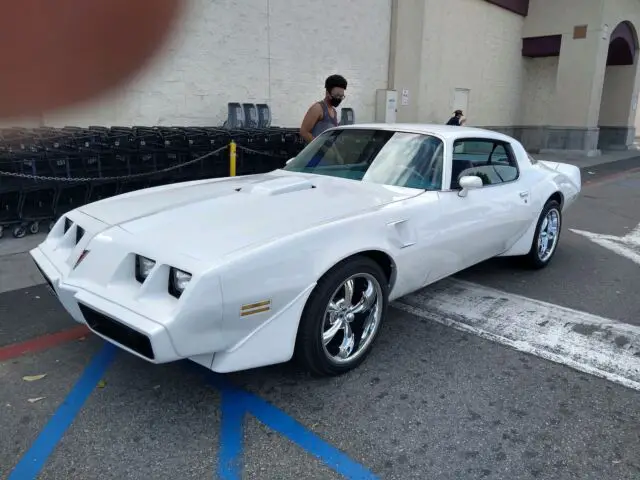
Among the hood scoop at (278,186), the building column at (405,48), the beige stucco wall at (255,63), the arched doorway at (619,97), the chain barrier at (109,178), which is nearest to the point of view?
the hood scoop at (278,186)

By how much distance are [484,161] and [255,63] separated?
749 centimetres

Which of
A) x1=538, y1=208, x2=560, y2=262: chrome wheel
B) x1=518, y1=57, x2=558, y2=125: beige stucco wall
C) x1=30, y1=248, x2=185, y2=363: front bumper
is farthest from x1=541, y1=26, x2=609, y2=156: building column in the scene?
x1=30, y1=248, x2=185, y2=363: front bumper

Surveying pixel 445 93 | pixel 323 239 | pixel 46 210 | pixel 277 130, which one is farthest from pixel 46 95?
pixel 445 93

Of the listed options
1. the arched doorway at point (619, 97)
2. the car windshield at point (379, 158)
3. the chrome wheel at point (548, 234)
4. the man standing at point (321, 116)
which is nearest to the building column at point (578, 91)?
the arched doorway at point (619, 97)

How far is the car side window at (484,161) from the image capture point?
416 cm

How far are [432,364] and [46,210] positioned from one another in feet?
16.7

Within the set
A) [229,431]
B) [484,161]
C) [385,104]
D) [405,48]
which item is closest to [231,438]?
[229,431]

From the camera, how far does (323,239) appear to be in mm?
2879

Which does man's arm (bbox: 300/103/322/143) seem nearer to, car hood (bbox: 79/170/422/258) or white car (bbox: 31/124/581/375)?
white car (bbox: 31/124/581/375)

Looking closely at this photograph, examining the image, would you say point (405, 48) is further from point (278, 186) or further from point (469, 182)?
point (278, 186)

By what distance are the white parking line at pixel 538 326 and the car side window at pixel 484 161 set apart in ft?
→ 3.26

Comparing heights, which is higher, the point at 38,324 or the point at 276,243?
the point at 276,243

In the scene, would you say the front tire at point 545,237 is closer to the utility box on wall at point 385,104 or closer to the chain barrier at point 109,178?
the chain barrier at point 109,178

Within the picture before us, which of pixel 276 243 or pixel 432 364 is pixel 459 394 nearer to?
pixel 432 364
